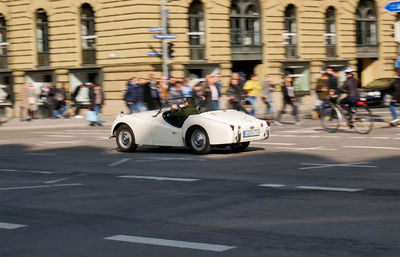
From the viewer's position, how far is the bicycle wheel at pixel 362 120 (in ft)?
63.6

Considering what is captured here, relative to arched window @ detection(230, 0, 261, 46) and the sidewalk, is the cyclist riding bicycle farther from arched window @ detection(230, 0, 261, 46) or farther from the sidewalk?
arched window @ detection(230, 0, 261, 46)

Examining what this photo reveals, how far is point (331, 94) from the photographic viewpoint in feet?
69.9

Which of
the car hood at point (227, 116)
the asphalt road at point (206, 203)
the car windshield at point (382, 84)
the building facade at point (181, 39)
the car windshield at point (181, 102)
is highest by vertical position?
the building facade at point (181, 39)

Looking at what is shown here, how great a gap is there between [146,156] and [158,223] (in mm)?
7957

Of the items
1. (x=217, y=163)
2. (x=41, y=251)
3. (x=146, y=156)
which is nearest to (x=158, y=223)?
(x=41, y=251)

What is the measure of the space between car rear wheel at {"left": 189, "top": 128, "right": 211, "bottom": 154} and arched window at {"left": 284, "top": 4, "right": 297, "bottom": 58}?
24.2 meters

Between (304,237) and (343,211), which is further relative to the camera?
(343,211)

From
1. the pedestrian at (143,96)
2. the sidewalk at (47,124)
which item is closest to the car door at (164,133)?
the pedestrian at (143,96)

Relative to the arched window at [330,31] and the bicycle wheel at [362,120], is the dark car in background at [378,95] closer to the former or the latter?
the arched window at [330,31]

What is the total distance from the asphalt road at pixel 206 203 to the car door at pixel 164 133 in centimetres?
28

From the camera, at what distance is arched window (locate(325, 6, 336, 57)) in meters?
40.4

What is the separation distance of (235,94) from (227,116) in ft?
30.1

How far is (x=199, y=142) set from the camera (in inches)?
604

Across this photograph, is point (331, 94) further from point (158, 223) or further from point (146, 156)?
point (158, 223)
